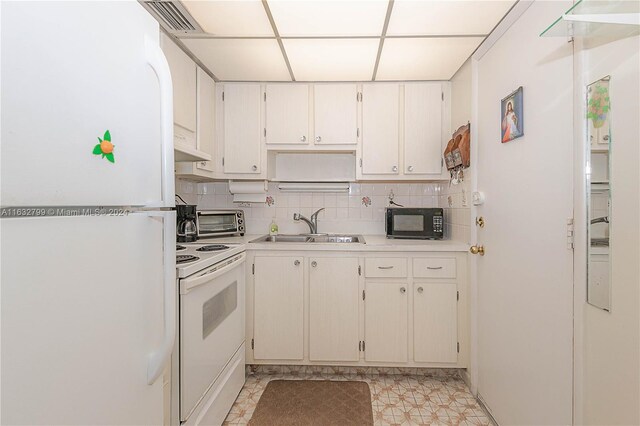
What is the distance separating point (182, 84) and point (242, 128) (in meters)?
0.59

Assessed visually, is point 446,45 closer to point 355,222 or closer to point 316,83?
point 316,83

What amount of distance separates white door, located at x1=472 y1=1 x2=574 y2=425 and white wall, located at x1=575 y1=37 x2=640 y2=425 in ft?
0.32

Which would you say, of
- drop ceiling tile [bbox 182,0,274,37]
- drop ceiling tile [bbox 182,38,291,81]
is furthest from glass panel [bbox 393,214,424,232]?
drop ceiling tile [bbox 182,0,274,37]

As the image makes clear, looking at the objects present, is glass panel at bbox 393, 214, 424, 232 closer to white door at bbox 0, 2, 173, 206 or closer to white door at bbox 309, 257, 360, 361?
white door at bbox 309, 257, 360, 361

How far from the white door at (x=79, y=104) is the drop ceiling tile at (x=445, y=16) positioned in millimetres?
1246

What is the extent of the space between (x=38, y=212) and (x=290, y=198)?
7.25 feet

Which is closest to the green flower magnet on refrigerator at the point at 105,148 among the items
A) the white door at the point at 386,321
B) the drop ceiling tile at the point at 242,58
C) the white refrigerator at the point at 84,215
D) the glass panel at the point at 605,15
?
the white refrigerator at the point at 84,215

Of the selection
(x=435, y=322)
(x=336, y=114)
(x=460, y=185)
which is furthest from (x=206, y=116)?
(x=435, y=322)

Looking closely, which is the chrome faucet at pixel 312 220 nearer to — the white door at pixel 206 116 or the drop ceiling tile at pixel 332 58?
the white door at pixel 206 116

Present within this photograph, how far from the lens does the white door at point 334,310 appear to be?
2.11 metres

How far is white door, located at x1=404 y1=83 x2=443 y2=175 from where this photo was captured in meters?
2.35

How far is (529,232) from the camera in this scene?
140cm

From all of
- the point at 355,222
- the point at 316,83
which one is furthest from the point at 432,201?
the point at 316,83

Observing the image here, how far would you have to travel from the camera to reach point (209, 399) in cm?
152
